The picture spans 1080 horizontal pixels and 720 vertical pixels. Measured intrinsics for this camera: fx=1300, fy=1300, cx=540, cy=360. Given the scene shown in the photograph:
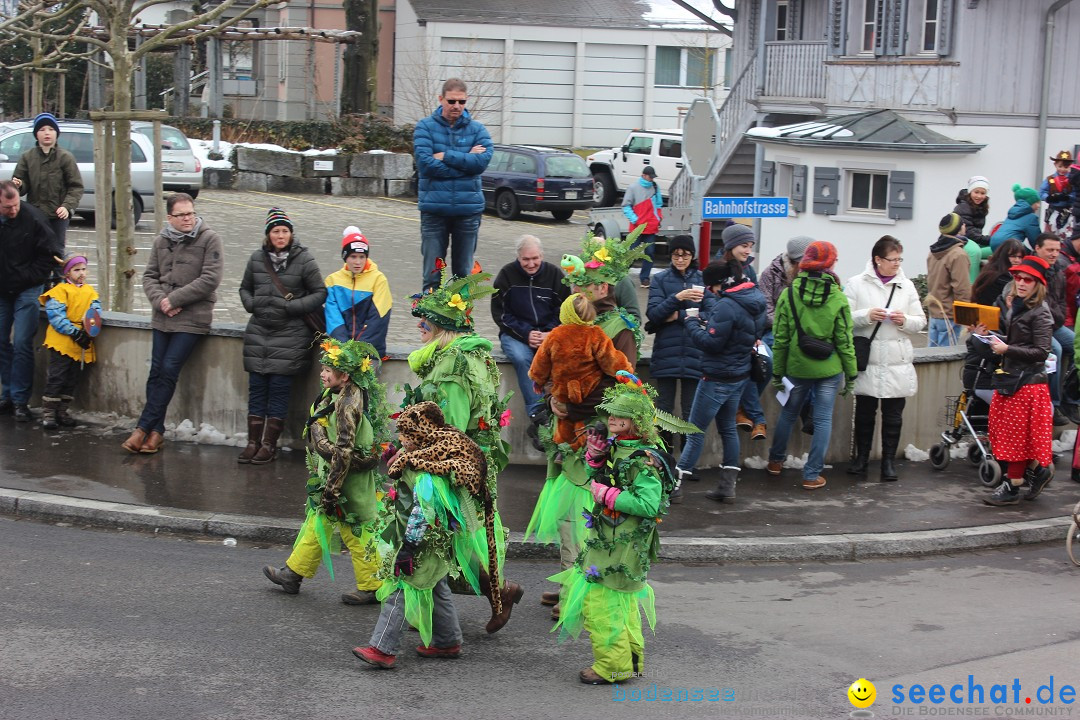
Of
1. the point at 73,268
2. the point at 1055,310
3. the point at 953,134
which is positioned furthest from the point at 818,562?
the point at 953,134

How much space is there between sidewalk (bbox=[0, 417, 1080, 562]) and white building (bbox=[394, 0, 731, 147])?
1336 inches

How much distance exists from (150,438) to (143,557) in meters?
2.33

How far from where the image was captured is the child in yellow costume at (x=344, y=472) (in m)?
7.12

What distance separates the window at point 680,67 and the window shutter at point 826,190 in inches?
897

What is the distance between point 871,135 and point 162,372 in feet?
52.3

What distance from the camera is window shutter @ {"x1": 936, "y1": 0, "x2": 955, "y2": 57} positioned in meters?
22.7

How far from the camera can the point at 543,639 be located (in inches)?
271

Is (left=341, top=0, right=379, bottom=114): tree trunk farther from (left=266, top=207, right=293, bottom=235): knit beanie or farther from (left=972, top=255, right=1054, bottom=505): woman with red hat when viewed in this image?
(left=972, top=255, right=1054, bottom=505): woman with red hat

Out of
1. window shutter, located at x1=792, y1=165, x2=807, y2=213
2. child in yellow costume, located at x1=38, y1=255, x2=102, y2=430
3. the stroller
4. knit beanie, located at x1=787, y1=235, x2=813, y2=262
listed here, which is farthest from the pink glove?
window shutter, located at x1=792, y1=165, x2=807, y2=213

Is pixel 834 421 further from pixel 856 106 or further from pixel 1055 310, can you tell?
pixel 856 106

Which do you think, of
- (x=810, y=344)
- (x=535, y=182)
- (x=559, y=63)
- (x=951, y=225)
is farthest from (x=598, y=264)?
(x=559, y=63)

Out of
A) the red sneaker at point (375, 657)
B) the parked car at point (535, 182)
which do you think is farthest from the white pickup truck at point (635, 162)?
the red sneaker at point (375, 657)

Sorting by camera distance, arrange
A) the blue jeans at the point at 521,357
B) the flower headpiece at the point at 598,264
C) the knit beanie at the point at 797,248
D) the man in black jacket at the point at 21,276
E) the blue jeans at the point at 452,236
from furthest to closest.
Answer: the blue jeans at the point at 452,236 < the man in black jacket at the point at 21,276 < the knit beanie at the point at 797,248 < the blue jeans at the point at 521,357 < the flower headpiece at the point at 598,264

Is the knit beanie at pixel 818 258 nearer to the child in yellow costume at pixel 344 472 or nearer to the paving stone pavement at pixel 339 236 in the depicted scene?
the child in yellow costume at pixel 344 472
